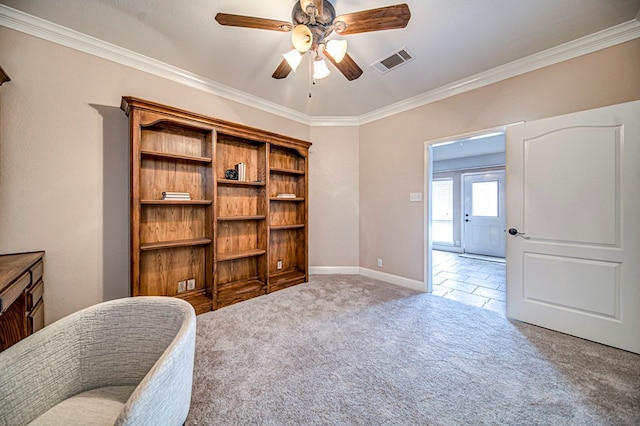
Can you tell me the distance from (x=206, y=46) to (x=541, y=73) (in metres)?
3.31

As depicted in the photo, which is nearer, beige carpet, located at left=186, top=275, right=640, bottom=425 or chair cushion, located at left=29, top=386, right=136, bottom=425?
chair cushion, located at left=29, top=386, right=136, bottom=425

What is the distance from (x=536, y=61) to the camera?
2334 millimetres

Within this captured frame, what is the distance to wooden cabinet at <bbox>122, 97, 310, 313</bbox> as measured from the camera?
2346 millimetres

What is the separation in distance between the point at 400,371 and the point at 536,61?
10.4 feet

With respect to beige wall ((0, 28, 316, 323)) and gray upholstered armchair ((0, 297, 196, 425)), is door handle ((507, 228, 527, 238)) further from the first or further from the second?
beige wall ((0, 28, 316, 323))

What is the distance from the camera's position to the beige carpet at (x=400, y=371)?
4.39 ft

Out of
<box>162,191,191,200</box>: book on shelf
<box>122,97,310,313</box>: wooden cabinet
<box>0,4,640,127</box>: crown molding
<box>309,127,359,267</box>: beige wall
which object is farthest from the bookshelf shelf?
<box>0,4,640,127</box>: crown molding

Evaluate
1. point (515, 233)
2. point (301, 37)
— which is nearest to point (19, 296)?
point (301, 37)

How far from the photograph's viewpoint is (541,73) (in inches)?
92.1

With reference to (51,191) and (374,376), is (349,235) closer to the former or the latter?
(374,376)

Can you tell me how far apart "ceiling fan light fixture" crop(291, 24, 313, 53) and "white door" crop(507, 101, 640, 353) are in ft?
7.53

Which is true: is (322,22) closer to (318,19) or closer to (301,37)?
(318,19)

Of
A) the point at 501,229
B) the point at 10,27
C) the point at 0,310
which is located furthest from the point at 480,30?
the point at 501,229

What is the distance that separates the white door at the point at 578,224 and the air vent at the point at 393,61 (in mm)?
1343
